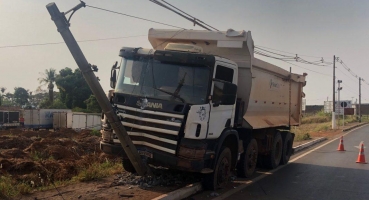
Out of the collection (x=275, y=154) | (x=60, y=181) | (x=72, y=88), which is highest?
(x=72, y=88)

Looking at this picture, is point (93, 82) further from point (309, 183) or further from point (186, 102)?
point (309, 183)

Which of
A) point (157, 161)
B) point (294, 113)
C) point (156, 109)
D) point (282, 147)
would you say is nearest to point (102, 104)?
point (156, 109)

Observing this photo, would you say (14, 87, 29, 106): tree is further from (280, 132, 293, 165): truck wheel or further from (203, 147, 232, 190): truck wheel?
(203, 147, 232, 190): truck wheel

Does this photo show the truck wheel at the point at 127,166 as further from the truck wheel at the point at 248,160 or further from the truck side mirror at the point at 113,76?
the truck wheel at the point at 248,160

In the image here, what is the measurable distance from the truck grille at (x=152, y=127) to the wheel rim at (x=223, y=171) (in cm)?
164

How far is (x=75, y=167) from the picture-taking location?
36.8 feet

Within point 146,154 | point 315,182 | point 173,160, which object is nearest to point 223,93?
point 173,160

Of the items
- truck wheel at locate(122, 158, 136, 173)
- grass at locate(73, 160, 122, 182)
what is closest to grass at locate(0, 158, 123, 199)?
grass at locate(73, 160, 122, 182)

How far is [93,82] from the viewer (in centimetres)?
754

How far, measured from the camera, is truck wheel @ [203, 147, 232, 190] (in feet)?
29.1

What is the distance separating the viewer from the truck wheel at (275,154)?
1309cm

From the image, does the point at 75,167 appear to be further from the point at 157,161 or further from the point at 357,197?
the point at 357,197

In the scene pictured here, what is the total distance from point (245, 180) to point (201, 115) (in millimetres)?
3704

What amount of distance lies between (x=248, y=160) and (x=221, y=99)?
11.1ft
